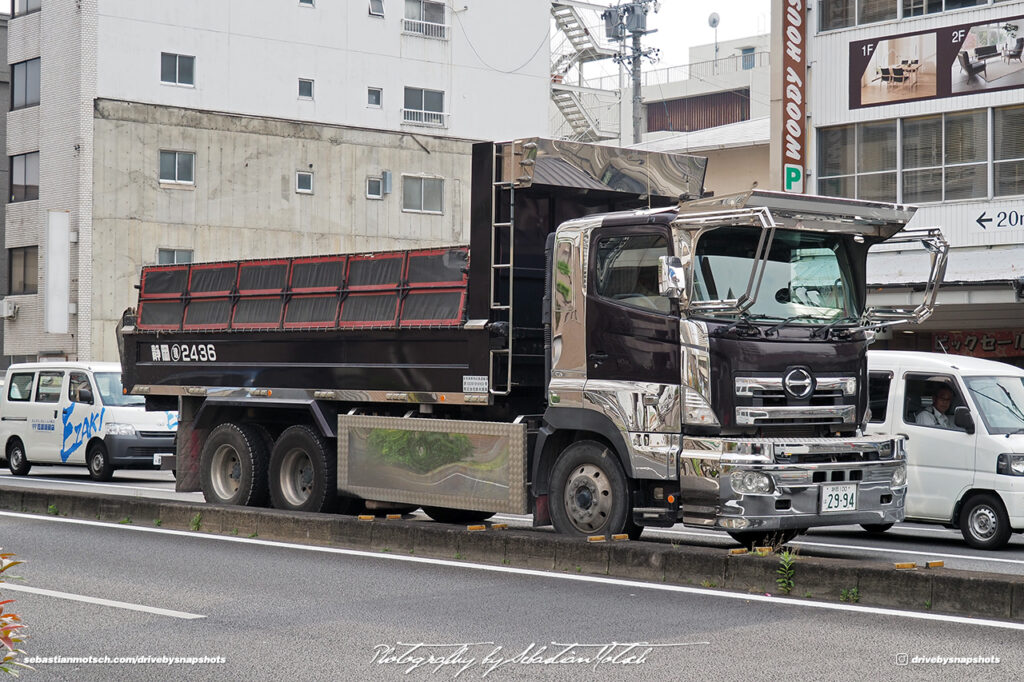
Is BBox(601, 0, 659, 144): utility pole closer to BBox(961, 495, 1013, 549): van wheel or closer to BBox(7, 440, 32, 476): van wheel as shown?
BBox(7, 440, 32, 476): van wheel

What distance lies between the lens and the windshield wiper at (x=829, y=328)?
1107 centimetres

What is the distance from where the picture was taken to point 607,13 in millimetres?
54219

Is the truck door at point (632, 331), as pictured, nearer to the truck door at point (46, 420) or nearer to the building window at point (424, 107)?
the truck door at point (46, 420)

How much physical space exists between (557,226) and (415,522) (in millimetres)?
2915

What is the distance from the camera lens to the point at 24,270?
45312 millimetres

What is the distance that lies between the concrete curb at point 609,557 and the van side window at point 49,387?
8848mm

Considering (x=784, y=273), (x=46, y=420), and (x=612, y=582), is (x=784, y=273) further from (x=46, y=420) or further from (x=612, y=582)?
(x=46, y=420)

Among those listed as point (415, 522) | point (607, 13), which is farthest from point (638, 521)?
point (607, 13)

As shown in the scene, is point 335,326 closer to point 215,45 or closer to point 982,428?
point 982,428

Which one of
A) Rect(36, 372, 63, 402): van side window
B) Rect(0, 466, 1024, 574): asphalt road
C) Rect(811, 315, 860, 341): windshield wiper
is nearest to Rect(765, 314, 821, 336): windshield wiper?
Rect(811, 315, 860, 341): windshield wiper

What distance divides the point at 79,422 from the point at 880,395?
13.8 m

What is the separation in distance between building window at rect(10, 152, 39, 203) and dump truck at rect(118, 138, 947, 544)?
106 ft


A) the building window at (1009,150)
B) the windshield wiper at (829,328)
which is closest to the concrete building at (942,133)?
the building window at (1009,150)

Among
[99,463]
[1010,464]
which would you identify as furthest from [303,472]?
[99,463]
